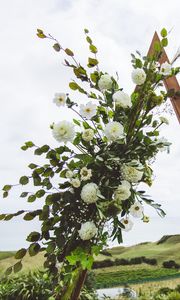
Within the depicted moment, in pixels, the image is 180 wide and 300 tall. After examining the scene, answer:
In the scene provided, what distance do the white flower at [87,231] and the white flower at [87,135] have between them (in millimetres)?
426

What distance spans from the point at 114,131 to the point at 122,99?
20cm

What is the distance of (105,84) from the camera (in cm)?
208

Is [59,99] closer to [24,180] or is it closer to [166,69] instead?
[24,180]

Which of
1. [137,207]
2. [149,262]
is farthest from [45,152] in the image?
[149,262]

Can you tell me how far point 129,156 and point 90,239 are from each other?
45cm

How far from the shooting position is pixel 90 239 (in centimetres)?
186

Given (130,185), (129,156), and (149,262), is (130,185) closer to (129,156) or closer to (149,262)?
(129,156)

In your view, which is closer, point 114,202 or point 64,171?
point 114,202

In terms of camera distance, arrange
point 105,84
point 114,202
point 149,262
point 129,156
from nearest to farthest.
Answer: point 114,202, point 129,156, point 105,84, point 149,262

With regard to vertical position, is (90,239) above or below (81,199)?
below

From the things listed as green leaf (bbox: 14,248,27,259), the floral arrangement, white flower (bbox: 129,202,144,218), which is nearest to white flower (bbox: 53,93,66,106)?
the floral arrangement

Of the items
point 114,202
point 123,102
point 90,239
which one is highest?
point 123,102

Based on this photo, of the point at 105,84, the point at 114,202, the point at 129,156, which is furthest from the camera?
the point at 105,84

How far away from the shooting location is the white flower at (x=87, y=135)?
6.35 ft
